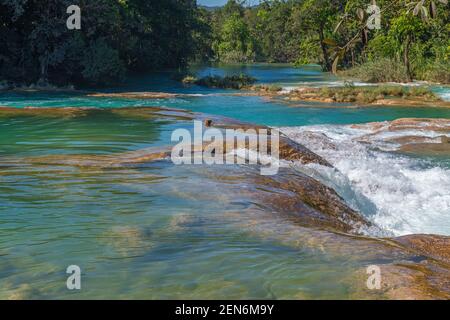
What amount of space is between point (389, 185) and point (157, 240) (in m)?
5.57

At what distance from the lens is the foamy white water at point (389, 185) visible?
780 cm

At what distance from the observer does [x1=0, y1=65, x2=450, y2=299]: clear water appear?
11.8ft

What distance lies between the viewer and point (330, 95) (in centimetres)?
2572

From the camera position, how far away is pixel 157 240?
452 centimetres

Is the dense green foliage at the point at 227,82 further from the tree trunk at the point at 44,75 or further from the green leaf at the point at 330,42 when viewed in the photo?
the green leaf at the point at 330,42

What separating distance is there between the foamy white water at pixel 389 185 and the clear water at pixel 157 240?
1.81ft

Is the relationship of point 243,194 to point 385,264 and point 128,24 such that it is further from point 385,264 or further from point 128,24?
point 128,24

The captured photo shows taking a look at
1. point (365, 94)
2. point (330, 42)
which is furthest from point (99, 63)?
point (330, 42)

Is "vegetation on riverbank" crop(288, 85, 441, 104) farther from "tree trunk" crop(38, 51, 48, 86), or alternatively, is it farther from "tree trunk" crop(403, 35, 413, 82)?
"tree trunk" crop(38, 51, 48, 86)

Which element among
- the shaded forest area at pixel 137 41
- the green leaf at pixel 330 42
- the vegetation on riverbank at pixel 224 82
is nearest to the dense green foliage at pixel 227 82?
the vegetation on riverbank at pixel 224 82

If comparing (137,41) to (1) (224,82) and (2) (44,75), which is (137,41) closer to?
(1) (224,82)

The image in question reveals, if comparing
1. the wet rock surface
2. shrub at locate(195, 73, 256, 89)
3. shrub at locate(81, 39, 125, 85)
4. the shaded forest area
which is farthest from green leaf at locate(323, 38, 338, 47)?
shrub at locate(195, 73, 256, 89)
